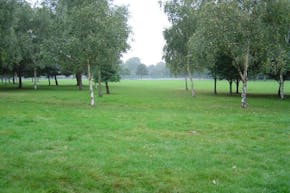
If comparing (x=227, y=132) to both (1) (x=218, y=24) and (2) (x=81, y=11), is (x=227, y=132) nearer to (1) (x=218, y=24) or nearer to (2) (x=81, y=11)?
(1) (x=218, y=24)

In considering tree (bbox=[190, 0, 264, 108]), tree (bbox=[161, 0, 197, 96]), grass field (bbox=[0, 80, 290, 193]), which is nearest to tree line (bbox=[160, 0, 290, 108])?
tree (bbox=[190, 0, 264, 108])

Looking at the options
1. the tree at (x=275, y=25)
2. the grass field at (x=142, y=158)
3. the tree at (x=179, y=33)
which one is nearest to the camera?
the grass field at (x=142, y=158)

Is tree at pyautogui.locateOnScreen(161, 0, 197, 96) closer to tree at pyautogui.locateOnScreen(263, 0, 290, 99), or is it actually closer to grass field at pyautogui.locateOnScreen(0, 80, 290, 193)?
tree at pyautogui.locateOnScreen(263, 0, 290, 99)

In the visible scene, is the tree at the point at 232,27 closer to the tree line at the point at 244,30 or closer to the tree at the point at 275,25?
the tree line at the point at 244,30

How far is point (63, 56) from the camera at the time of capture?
28547 mm

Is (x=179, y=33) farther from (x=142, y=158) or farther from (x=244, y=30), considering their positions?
(x=142, y=158)

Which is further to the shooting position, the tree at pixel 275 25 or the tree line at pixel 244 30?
the tree at pixel 275 25

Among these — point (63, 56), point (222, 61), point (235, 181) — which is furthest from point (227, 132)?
point (222, 61)

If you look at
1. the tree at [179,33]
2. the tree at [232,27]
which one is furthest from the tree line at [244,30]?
the tree at [179,33]

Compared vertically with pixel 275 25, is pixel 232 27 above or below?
below

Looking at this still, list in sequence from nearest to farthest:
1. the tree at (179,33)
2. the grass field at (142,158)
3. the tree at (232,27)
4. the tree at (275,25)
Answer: the grass field at (142,158)
the tree at (232,27)
the tree at (275,25)
the tree at (179,33)

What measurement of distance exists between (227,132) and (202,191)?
7.02 meters

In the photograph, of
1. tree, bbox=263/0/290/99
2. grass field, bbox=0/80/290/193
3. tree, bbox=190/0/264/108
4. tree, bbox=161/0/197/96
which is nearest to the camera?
grass field, bbox=0/80/290/193

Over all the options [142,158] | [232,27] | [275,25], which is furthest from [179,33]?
[142,158]
